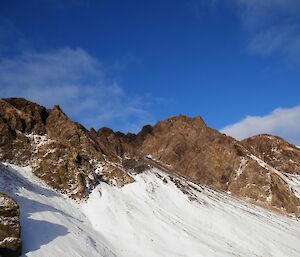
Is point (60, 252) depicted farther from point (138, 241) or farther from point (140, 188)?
point (140, 188)

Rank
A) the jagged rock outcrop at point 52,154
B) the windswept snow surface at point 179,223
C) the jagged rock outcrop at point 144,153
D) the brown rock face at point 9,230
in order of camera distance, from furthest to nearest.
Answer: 1. the jagged rock outcrop at point 144,153
2. the jagged rock outcrop at point 52,154
3. the windswept snow surface at point 179,223
4. the brown rock face at point 9,230

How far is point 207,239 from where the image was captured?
121 feet

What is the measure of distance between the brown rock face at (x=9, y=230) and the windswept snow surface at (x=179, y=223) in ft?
32.1

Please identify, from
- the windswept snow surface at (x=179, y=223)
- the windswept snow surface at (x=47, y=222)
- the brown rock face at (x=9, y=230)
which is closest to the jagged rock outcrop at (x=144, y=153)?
the windswept snow surface at (x=47, y=222)

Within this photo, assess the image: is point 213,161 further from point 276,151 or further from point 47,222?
point 47,222

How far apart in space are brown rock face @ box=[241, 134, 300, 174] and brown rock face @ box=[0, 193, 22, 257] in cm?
6570

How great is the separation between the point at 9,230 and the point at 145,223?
54.0 ft

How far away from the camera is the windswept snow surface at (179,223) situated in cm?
3309

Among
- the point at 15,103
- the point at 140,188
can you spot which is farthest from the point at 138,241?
the point at 15,103

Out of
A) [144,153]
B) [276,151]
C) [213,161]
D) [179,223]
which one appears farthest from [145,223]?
[276,151]

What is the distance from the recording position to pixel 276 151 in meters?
86.8

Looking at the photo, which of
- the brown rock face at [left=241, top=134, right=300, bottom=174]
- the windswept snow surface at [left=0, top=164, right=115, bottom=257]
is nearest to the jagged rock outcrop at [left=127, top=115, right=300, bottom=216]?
the brown rock face at [left=241, top=134, right=300, bottom=174]

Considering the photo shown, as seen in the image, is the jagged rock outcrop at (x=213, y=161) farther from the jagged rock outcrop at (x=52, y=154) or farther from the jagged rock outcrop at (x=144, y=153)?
the jagged rock outcrop at (x=52, y=154)

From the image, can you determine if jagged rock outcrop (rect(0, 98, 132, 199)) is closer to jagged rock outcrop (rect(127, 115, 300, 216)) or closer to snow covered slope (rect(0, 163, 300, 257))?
snow covered slope (rect(0, 163, 300, 257))
